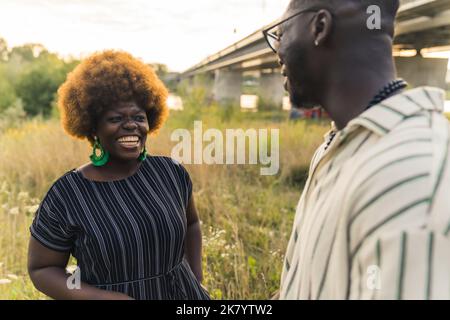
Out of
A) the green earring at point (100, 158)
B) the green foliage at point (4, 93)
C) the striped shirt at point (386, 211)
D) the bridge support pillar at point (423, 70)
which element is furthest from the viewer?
the green foliage at point (4, 93)

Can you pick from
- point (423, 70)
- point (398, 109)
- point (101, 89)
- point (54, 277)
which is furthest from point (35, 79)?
point (398, 109)

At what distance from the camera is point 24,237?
397 centimetres

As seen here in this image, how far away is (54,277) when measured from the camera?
1.72 meters

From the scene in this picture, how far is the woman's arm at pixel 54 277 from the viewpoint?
1.70m

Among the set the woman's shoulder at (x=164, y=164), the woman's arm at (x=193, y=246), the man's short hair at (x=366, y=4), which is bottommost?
the woman's arm at (x=193, y=246)

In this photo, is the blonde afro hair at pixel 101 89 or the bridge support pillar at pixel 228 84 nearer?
the blonde afro hair at pixel 101 89

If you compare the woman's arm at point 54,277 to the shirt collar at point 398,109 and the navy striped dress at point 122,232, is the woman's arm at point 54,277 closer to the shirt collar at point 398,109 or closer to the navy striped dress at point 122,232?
the navy striped dress at point 122,232

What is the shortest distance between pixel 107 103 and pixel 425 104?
1.47 metres

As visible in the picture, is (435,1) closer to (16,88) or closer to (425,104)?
(425,104)

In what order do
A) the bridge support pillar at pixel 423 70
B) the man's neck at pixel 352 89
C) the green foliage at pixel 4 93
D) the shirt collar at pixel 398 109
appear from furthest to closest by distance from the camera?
the green foliage at pixel 4 93 < the bridge support pillar at pixel 423 70 < the man's neck at pixel 352 89 < the shirt collar at pixel 398 109

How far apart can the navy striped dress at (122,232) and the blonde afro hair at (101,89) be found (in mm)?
329

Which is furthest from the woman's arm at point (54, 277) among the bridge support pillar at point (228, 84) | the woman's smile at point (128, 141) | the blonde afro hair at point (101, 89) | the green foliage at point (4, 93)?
the bridge support pillar at point (228, 84)

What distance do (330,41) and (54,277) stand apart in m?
1.36

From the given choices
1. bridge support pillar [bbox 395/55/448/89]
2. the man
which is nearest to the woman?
the man
